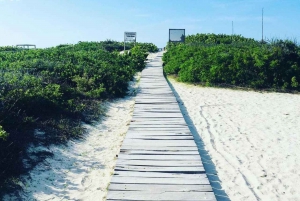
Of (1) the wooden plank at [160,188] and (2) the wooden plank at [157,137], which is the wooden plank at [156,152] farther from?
(1) the wooden plank at [160,188]

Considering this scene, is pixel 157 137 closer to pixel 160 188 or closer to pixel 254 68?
pixel 160 188

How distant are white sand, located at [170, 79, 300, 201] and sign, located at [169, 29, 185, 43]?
19235 millimetres

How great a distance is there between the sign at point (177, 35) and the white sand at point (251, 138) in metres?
19.2

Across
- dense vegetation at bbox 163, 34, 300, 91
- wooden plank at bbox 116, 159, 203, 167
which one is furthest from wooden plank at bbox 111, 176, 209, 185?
dense vegetation at bbox 163, 34, 300, 91

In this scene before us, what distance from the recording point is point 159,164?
17.0ft

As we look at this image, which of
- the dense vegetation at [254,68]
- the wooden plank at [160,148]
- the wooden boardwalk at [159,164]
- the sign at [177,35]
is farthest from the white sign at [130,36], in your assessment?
the wooden plank at [160,148]

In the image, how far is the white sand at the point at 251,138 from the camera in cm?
490

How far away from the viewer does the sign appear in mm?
30989

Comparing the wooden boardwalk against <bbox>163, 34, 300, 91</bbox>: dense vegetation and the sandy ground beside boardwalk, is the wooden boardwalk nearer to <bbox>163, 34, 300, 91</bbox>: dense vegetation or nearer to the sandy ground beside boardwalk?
the sandy ground beside boardwalk

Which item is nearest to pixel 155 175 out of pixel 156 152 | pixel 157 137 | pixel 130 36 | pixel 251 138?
pixel 156 152

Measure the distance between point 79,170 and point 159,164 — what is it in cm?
138

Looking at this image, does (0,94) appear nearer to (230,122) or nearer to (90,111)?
(90,111)

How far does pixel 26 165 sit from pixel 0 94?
2141mm

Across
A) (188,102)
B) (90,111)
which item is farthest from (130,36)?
(90,111)
